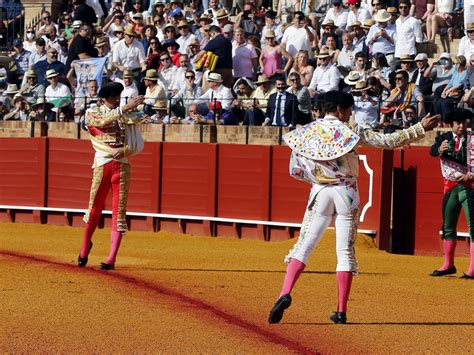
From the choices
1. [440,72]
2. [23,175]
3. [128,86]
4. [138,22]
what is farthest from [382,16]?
[23,175]

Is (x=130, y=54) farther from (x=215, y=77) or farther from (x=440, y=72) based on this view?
(x=440, y=72)

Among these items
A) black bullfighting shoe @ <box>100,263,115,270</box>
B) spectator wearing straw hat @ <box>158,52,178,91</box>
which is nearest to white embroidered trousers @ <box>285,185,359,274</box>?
A: black bullfighting shoe @ <box>100,263,115,270</box>

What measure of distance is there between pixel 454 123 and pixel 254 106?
536 centimetres

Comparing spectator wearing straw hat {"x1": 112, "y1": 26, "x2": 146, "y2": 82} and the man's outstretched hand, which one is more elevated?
spectator wearing straw hat {"x1": 112, "y1": 26, "x2": 146, "y2": 82}

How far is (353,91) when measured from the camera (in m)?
15.6

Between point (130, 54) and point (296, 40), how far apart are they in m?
2.77

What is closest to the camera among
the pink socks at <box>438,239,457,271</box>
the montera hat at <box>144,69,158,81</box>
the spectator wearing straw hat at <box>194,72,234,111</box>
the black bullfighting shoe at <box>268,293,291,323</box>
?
the black bullfighting shoe at <box>268,293,291,323</box>

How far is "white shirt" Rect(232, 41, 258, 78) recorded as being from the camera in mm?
18406

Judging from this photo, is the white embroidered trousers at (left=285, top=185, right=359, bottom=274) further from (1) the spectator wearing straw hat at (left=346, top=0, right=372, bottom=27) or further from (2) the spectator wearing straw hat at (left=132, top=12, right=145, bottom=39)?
(2) the spectator wearing straw hat at (left=132, top=12, right=145, bottom=39)

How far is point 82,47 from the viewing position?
1986 cm

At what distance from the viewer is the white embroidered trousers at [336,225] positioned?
8.77 m

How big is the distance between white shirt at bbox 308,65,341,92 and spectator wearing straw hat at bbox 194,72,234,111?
1209 millimetres

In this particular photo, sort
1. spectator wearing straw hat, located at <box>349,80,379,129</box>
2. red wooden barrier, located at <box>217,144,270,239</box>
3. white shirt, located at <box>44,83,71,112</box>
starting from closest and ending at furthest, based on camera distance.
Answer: spectator wearing straw hat, located at <box>349,80,379,129</box>
red wooden barrier, located at <box>217,144,270,239</box>
white shirt, located at <box>44,83,71,112</box>

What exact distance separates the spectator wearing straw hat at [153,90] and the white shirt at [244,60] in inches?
47.0
